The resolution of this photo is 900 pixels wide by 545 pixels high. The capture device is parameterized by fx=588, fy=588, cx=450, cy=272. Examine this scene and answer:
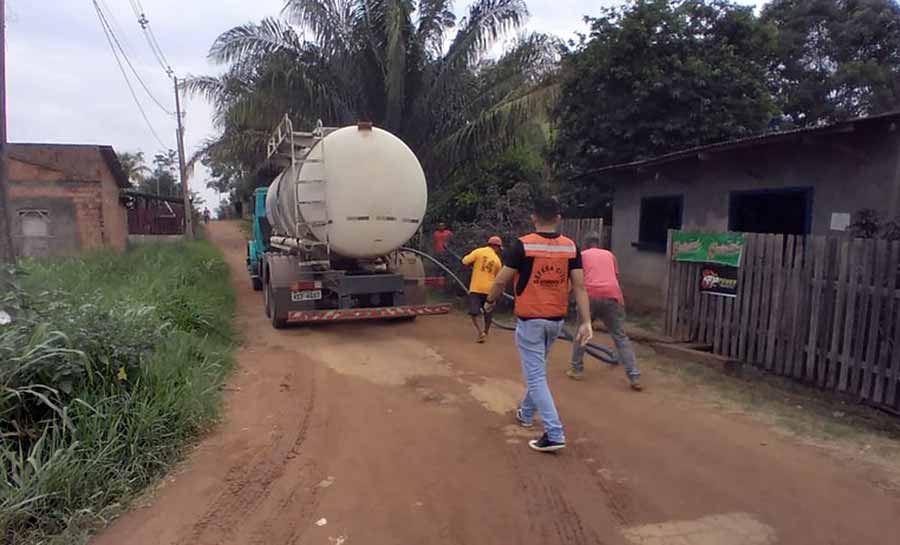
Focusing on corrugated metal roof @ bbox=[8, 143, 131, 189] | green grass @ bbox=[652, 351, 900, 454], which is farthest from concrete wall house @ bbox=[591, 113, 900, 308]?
corrugated metal roof @ bbox=[8, 143, 131, 189]

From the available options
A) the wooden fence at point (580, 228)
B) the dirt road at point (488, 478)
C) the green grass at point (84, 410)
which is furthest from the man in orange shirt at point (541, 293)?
the wooden fence at point (580, 228)

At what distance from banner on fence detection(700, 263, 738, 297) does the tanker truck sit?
3.45m

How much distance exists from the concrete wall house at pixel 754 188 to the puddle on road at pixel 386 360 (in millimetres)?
4688

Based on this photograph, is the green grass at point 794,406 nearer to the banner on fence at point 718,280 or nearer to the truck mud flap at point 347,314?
the banner on fence at point 718,280

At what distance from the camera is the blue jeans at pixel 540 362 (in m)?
4.12

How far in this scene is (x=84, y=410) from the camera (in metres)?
3.81

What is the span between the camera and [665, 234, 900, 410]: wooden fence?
4.91 metres

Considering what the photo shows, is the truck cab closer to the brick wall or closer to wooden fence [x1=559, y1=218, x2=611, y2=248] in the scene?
wooden fence [x1=559, y1=218, x2=611, y2=248]

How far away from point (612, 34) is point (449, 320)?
7169mm

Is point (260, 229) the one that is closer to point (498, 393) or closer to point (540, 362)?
point (498, 393)

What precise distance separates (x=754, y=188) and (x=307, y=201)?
6.83 meters

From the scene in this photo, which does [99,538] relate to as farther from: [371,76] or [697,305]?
[371,76]

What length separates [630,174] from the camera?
1241 cm

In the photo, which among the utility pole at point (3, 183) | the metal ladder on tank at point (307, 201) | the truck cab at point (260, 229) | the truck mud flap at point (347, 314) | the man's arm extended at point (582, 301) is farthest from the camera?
the truck cab at point (260, 229)
